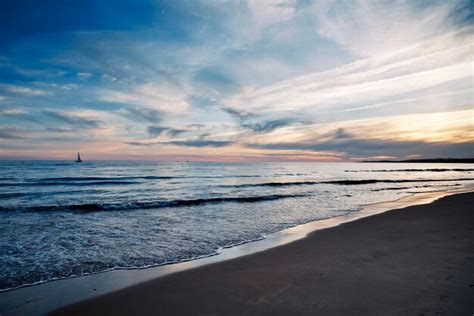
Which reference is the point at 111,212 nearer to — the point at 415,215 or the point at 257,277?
the point at 257,277

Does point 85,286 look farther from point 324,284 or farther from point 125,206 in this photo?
point 125,206

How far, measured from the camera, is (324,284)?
413cm

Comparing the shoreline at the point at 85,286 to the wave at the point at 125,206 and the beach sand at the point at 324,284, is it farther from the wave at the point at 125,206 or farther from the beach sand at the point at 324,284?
the wave at the point at 125,206

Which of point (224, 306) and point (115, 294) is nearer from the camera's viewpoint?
point (224, 306)

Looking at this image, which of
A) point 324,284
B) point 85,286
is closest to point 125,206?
point 85,286

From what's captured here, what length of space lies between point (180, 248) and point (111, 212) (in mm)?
8015

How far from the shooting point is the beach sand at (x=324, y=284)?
339cm

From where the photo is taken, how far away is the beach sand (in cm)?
339

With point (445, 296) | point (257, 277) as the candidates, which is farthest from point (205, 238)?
point (445, 296)

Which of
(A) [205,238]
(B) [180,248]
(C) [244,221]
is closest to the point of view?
(B) [180,248]

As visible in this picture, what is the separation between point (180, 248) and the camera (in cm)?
694

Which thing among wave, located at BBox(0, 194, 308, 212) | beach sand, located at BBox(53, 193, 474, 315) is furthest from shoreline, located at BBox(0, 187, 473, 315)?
wave, located at BBox(0, 194, 308, 212)

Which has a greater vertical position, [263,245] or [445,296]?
[445,296]

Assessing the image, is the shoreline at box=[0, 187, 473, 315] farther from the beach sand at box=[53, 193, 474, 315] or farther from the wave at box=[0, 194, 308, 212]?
the wave at box=[0, 194, 308, 212]
